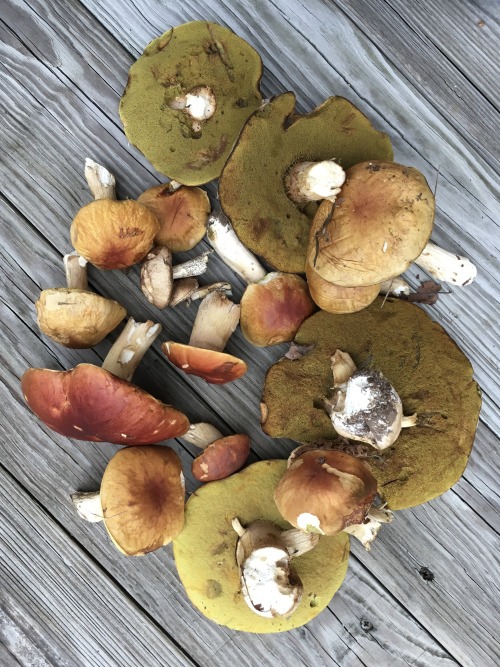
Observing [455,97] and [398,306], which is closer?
[398,306]

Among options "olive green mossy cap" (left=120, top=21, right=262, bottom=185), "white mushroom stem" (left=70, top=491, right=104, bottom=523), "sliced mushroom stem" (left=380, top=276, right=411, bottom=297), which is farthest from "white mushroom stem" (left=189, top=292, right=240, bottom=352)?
"white mushroom stem" (left=70, top=491, right=104, bottom=523)

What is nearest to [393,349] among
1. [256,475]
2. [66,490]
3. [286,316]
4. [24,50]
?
[286,316]

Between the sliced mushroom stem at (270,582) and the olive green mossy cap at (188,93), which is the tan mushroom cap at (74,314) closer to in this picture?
the olive green mossy cap at (188,93)

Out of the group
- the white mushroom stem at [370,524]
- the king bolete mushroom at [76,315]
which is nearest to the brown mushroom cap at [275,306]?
the king bolete mushroom at [76,315]

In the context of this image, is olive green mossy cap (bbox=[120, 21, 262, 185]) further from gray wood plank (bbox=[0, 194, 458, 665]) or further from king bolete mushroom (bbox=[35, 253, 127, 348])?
gray wood plank (bbox=[0, 194, 458, 665])

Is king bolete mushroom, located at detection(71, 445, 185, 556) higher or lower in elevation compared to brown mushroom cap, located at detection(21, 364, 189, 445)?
lower

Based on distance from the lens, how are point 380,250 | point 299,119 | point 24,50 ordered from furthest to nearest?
point 24,50 → point 299,119 → point 380,250

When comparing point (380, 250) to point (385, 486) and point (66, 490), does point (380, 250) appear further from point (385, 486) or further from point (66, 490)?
A: point (66, 490)

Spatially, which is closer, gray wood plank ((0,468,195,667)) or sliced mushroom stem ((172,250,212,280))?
sliced mushroom stem ((172,250,212,280))
